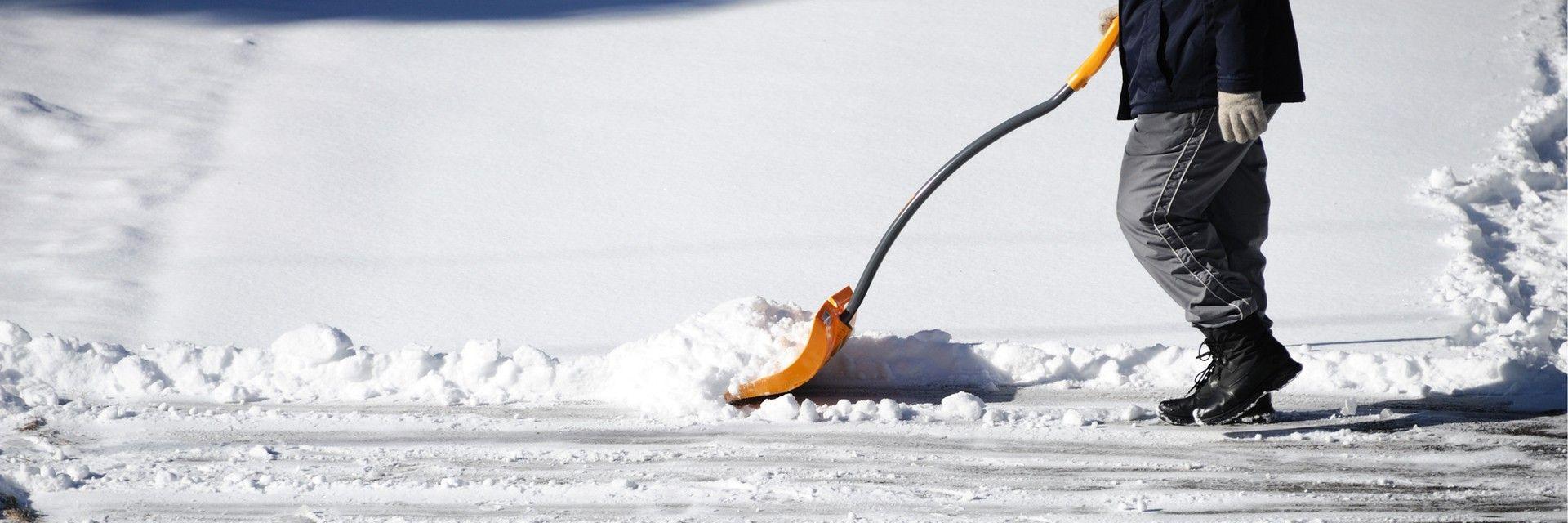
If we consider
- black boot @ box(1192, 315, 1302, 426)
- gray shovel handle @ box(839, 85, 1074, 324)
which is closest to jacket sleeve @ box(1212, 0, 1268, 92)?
gray shovel handle @ box(839, 85, 1074, 324)

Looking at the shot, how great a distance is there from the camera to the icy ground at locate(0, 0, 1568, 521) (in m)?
2.44

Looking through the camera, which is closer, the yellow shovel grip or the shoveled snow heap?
the yellow shovel grip

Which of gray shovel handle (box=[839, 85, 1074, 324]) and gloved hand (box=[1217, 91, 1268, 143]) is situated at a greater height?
gloved hand (box=[1217, 91, 1268, 143])

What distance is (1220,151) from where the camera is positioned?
7.92 feet

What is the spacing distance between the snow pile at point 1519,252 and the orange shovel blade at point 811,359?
1.67 m

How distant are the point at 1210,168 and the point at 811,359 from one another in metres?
1.00

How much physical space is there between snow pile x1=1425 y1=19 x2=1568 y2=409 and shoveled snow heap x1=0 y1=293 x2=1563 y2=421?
0.02 meters

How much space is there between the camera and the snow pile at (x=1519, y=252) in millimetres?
2955

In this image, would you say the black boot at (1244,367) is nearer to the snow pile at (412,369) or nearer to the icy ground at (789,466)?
the icy ground at (789,466)

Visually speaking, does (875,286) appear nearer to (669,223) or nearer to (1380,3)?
(669,223)

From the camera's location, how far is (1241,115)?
225 centimetres

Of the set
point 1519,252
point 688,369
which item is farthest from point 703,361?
point 1519,252

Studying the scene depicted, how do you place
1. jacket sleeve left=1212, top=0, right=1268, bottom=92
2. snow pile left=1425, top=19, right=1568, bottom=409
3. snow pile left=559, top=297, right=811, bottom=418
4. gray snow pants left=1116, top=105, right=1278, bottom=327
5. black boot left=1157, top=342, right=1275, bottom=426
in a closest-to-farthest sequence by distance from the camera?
jacket sleeve left=1212, top=0, right=1268, bottom=92 < gray snow pants left=1116, top=105, right=1278, bottom=327 < black boot left=1157, top=342, right=1275, bottom=426 < snow pile left=559, top=297, right=811, bottom=418 < snow pile left=1425, top=19, right=1568, bottom=409

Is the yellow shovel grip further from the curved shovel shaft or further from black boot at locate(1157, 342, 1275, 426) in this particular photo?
black boot at locate(1157, 342, 1275, 426)
